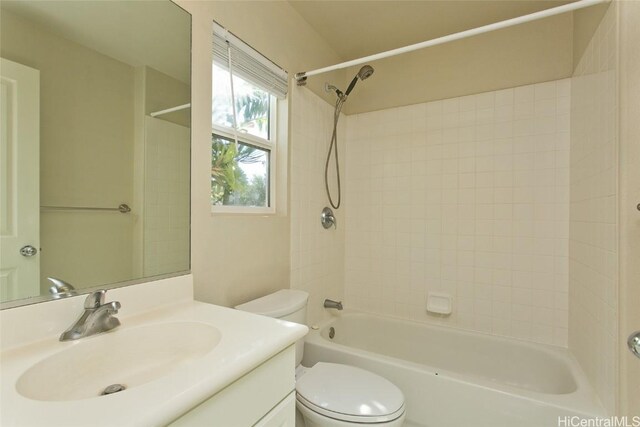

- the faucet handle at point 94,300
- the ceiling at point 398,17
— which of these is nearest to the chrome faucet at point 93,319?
the faucet handle at point 94,300

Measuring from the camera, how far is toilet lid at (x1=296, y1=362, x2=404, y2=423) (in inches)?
43.8

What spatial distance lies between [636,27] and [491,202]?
3.57ft

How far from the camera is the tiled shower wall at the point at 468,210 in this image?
183 centimetres

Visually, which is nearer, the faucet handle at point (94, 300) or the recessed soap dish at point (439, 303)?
the faucet handle at point (94, 300)

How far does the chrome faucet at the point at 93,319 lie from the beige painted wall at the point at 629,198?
5.62 ft

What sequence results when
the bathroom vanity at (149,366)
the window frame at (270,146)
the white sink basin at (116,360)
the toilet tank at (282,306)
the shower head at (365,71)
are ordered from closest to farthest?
1. the bathroom vanity at (149,366)
2. the white sink basin at (116,360)
3. the toilet tank at (282,306)
4. the window frame at (270,146)
5. the shower head at (365,71)

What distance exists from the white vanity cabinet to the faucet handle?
433 millimetres

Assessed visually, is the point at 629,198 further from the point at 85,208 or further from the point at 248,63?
the point at 85,208

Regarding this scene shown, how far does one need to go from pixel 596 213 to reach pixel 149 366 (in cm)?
189

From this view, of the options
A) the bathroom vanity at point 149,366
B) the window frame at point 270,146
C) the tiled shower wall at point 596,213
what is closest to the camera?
the bathroom vanity at point 149,366

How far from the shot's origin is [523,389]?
1439mm

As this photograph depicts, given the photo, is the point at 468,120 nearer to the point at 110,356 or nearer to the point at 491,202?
the point at 491,202

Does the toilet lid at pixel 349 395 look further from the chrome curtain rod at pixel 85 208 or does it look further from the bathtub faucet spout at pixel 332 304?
the chrome curtain rod at pixel 85 208

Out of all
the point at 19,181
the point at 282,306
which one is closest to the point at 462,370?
the point at 282,306
